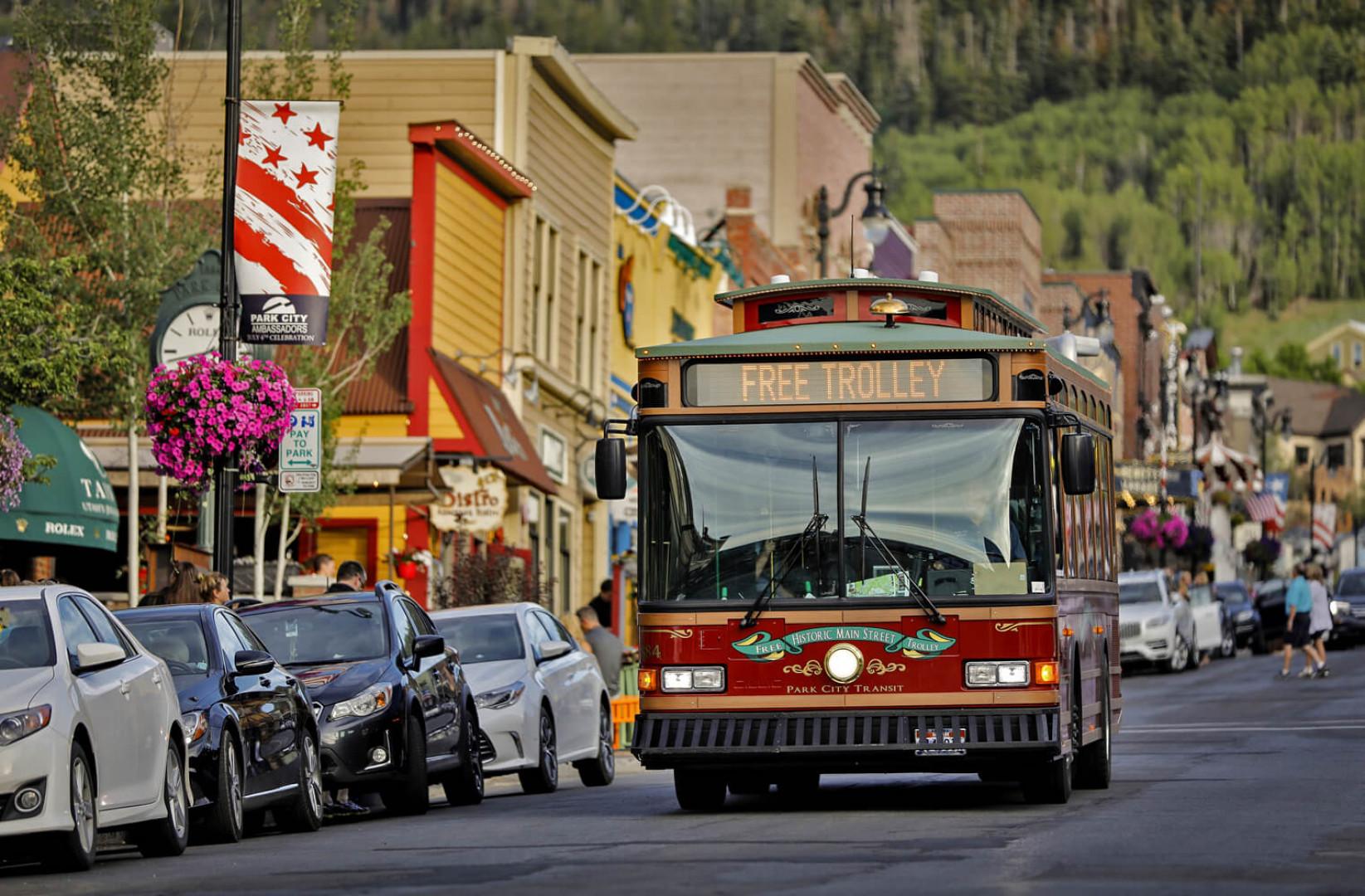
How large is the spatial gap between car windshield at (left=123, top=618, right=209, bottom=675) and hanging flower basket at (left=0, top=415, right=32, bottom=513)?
14.0ft

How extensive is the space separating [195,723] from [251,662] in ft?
1.53

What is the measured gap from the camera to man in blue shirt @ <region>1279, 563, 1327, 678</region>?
141 feet

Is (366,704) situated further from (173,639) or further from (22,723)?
(22,723)

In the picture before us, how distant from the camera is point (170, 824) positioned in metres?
15.0

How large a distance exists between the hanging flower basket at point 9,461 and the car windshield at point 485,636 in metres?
3.57

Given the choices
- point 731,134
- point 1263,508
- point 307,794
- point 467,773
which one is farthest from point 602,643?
point 1263,508

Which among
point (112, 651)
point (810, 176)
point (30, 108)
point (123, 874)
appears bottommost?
point (123, 874)

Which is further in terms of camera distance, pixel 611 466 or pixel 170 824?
pixel 611 466

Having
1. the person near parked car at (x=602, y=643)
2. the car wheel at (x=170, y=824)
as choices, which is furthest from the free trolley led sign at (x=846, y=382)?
the person near parked car at (x=602, y=643)

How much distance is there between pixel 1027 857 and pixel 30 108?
17.3m

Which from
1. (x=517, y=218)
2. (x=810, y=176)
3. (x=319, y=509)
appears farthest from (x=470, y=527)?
(x=810, y=176)

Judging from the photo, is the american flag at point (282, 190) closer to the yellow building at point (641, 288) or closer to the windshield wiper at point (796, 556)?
the windshield wiper at point (796, 556)

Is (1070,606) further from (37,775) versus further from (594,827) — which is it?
(37,775)

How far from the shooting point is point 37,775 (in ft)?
42.9
